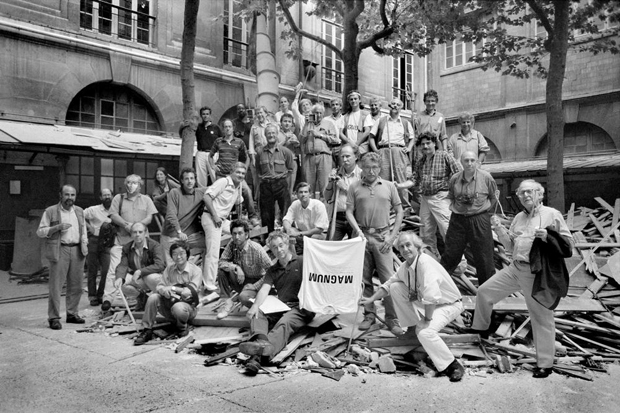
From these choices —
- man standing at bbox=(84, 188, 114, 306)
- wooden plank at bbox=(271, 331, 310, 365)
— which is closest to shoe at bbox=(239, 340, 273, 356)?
wooden plank at bbox=(271, 331, 310, 365)

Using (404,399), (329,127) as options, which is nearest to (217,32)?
(329,127)

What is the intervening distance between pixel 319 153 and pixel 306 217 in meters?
2.23

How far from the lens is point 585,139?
1667 centimetres

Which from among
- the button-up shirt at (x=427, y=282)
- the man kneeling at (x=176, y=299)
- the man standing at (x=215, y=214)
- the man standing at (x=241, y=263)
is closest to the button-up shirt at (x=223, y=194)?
the man standing at (x=215, y=214)

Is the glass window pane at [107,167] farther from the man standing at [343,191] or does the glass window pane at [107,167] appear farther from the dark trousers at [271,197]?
the man standing at [343,191]

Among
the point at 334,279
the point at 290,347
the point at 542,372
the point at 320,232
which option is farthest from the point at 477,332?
the point at 320,232

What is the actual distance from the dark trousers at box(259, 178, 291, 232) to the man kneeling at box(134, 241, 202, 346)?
91.3 inches

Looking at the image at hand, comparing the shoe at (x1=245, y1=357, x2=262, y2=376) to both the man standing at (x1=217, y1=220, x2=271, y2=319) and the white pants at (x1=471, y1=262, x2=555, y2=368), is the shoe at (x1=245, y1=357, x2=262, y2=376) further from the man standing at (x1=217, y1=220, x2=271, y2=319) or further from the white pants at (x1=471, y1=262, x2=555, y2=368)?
the white pants at (x1=471, y1=262, x2=555, y2=368)

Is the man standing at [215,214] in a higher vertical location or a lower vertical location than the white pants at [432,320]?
higher

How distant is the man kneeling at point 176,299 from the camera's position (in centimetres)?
669

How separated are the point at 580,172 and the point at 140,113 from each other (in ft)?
42.9

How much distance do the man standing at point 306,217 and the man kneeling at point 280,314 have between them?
34.0 inches

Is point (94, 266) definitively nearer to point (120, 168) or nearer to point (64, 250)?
point (64, 250)

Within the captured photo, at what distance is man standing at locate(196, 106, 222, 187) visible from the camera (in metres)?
10.9
